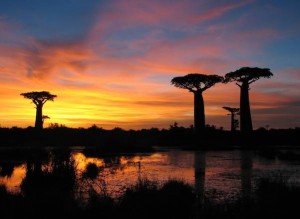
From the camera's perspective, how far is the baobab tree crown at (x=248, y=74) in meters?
41.6

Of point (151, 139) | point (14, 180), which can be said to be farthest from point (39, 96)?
point (14, 180)

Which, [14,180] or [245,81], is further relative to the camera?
[245,81]

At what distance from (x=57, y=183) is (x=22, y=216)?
476 centimetres

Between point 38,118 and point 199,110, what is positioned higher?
point 199,110

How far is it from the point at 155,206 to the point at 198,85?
36.8 meters

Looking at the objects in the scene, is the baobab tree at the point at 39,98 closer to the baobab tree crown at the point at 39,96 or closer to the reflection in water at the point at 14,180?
the baobab tree crown at the point at 39,96

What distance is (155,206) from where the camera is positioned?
8.34 metres

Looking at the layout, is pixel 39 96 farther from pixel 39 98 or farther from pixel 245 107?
pixel 245 107

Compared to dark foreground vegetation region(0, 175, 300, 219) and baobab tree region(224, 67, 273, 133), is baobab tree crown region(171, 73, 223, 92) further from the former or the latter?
dark foreground vegetation region(0, 175, 300, 219)

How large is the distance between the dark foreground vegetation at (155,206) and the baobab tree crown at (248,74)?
108 ft

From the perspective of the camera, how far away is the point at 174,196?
8.96 metres

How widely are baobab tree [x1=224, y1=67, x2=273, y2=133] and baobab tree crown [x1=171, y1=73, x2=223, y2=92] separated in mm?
1217

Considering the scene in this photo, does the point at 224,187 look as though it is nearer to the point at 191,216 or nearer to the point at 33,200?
→ the point at 191,216

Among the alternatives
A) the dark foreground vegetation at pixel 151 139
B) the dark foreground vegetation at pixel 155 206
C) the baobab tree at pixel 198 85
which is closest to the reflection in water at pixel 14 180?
the dark foreground vegetation at pixel 155 206
